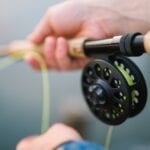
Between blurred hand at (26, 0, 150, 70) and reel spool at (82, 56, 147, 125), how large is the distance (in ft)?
0.79

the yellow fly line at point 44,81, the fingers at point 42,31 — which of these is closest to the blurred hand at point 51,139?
the yellow fly line at point 44,81

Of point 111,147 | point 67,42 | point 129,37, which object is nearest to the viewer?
A: point 129,37

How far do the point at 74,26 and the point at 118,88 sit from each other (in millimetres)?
356

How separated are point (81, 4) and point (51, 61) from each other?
0.17 meters

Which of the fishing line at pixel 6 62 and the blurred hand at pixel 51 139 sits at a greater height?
the fishing line at pixel 6 62

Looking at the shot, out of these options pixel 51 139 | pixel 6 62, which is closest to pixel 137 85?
pixel 51 139

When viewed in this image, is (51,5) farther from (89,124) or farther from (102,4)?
(89,124)

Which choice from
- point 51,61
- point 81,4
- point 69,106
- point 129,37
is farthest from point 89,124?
point 129,37

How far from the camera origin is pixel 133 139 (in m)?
0.96

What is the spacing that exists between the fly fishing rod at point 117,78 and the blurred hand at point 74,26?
0.21 m

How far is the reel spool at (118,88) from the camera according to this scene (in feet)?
2.19

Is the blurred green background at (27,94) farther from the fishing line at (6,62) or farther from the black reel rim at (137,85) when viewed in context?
the black reel rim at (137,85)

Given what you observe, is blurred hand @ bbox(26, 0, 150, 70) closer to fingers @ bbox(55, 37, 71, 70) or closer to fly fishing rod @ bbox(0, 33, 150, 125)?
fingers @ bbox(55, 37, 71, 70)

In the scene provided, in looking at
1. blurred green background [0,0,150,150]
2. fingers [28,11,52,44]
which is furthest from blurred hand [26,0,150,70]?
blurred green background [0,0,150,150]
